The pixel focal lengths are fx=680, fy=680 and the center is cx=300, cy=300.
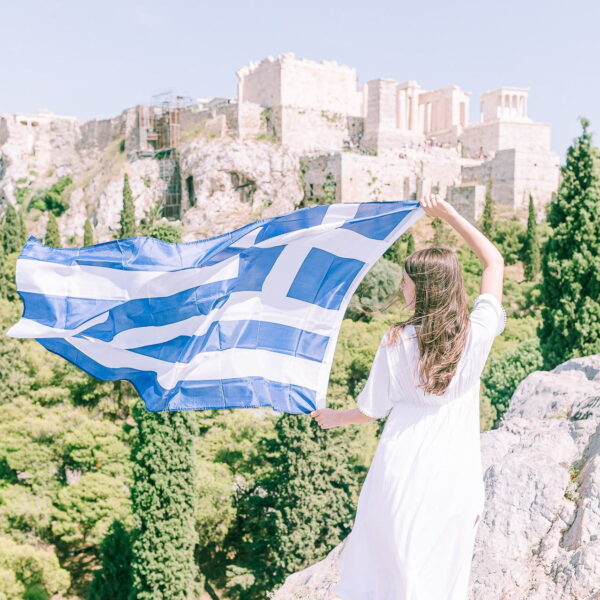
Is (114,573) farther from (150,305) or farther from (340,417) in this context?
(340,417)

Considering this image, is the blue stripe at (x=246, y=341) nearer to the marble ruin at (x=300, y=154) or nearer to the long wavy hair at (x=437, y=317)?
the long wavy hair at (x=437, y=317)

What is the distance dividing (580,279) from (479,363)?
552 inches

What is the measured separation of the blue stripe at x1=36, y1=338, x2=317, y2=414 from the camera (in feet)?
11.7

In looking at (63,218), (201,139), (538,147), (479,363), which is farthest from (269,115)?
(479,363)

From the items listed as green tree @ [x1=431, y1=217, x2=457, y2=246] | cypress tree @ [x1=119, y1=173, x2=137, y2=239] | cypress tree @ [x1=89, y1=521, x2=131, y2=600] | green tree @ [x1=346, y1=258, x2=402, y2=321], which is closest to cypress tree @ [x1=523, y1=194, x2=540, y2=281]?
green tree @ [x1=431, y1=217, x2=457, y2=246]

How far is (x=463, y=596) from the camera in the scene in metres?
2.50

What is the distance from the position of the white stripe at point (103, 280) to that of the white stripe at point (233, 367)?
40cm

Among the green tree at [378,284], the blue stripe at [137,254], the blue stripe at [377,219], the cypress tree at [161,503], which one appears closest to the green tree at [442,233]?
the green tree at [378,284]

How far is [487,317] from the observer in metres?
2.48

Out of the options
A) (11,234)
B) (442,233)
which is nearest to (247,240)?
(442,233)

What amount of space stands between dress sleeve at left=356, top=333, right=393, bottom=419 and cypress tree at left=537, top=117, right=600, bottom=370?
531 inches

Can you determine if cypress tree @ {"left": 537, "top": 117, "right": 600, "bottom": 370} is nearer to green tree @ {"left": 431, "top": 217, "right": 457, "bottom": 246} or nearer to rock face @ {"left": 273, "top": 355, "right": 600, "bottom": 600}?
rock face @ {"left": 273, "top": 355, "right": 600, "bottom": 600}

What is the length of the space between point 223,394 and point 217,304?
535 millimetres

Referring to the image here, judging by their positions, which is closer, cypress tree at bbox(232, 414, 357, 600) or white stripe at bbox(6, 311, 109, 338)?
white stripe at bbox(6, 311, 109, 338)
